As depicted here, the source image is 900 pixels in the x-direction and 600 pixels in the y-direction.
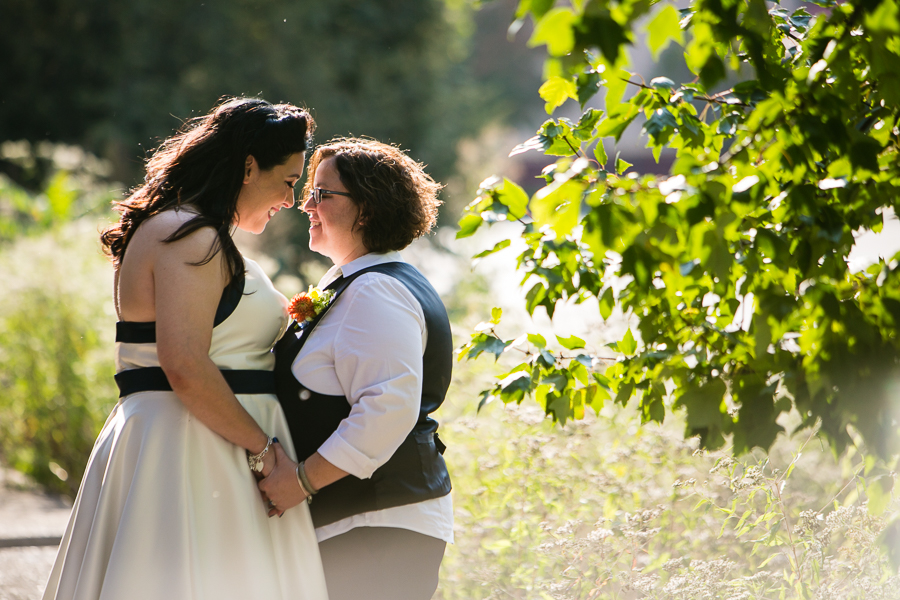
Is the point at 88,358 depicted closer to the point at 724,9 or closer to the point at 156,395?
the point at 156,395

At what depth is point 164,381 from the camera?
1997mm

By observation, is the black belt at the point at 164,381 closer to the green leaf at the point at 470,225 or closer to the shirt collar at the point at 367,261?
the shirt collar at the point at 367,261

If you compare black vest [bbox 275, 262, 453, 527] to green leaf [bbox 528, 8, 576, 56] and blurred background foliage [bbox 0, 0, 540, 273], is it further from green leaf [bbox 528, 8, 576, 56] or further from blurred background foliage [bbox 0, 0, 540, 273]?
blurred background foliage [bbox 0, 0, 540, 273]

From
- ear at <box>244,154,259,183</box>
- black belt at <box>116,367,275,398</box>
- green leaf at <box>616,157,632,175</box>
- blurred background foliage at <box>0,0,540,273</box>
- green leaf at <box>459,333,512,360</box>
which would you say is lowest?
black belt at <box>116,367,275,398</box>

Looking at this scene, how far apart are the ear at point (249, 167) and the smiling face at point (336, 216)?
20 cm

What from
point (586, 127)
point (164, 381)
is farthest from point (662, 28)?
point (164, 381)

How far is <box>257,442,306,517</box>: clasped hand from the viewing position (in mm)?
1981

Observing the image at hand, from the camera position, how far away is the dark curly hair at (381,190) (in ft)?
7.23

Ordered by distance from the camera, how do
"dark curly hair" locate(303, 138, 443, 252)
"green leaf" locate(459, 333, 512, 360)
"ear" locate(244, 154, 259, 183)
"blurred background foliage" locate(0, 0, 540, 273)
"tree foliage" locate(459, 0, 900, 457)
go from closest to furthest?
"tree foliage" locate(459, 0, 900, 457) → "green leaf" locate(459, 333, 512, 360) → "ear" locate(244, 154, 259, 183) → "dark curly hair" locate(303, 138, 443, 252) → "blurred background foliage" locate(0, 0, 540, 273)

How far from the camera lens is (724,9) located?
1.23 m

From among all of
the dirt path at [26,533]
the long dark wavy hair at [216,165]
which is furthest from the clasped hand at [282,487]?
the dirt path at [26,533]

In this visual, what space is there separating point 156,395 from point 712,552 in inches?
90.2

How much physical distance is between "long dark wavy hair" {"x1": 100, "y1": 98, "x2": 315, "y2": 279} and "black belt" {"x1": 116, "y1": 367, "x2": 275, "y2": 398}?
29 centimetres

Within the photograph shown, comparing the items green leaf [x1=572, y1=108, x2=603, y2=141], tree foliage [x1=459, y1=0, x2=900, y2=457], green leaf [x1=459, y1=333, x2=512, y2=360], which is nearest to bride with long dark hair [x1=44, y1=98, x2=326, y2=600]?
green leaf [x1=459, y1=333, x2=512, y2=360]
